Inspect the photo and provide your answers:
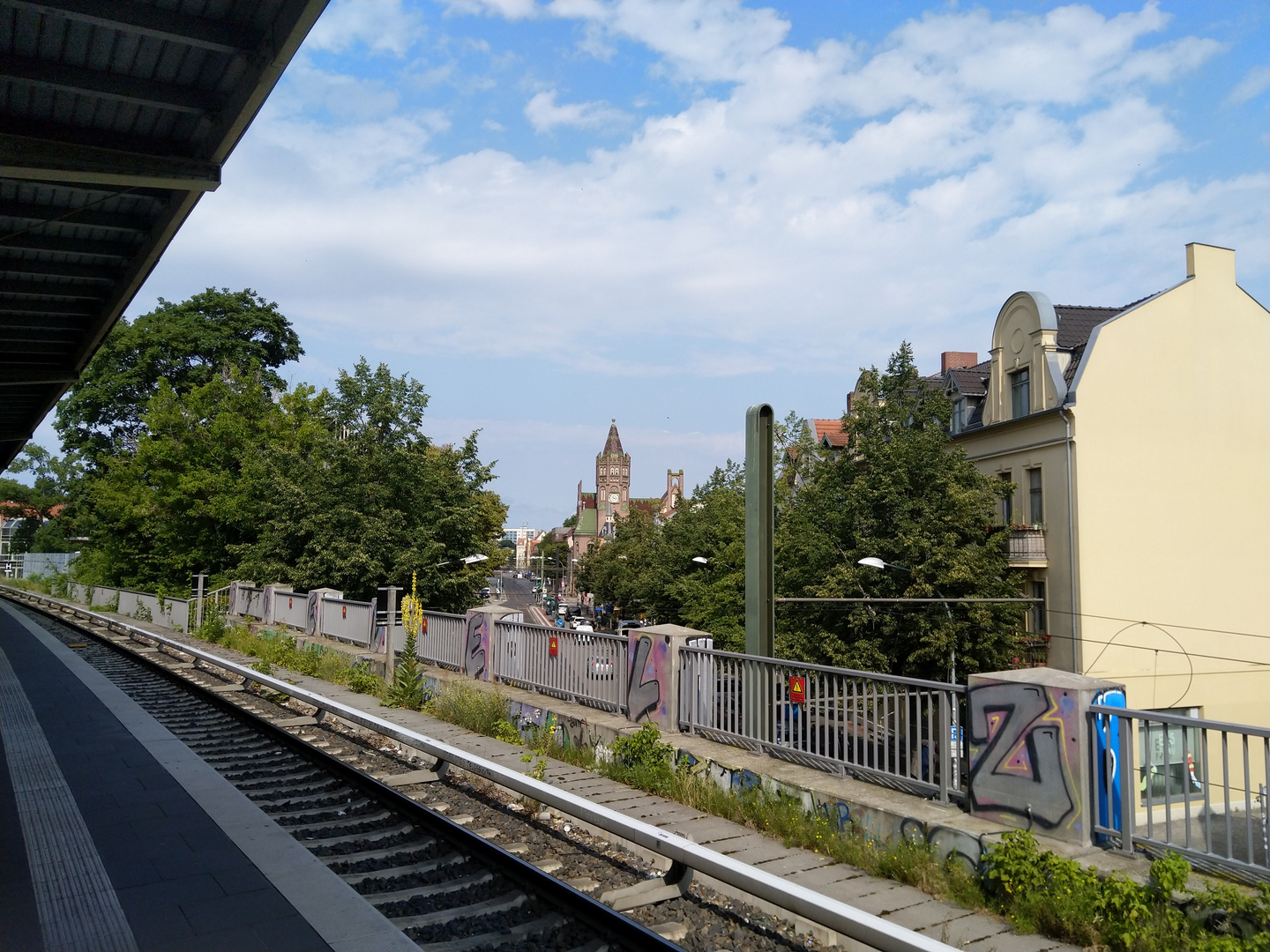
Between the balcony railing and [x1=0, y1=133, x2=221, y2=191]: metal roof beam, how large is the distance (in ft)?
92.2

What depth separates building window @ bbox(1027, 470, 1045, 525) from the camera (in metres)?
30.2

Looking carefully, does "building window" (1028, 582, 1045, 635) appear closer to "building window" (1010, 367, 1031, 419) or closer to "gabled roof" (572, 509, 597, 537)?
"building window" (1010, 367, 1031, 419)

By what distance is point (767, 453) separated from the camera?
35.7 feet

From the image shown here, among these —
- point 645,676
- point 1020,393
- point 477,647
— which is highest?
point 1020,393

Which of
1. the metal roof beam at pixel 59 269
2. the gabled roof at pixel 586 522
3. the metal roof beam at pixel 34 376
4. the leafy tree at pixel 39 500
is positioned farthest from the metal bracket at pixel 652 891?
the gabled roof at pixel 586 522

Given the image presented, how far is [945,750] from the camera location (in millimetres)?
6637

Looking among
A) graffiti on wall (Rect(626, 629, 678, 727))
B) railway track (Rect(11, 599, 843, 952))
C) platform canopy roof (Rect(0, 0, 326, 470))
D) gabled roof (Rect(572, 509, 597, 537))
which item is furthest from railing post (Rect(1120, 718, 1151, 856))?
gabled roof (Rect(572, 509, 597, 537))

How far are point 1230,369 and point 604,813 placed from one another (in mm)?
34046

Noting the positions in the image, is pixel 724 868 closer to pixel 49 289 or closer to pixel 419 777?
pixel 419 777

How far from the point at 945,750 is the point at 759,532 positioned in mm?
4358

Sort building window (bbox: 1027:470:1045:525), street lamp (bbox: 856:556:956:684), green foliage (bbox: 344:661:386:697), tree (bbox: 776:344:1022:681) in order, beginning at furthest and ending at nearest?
building window (bbox: 1027:470:1045:525), tree (bbox: 776:344:1022:681), street lamp (bbox: 856:556:956:684), green foliage (bbox: 344:661:386:697)

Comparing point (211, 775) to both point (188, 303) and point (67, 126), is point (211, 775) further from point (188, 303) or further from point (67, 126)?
point (188, 303)

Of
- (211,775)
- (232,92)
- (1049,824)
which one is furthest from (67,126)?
(1049,824)

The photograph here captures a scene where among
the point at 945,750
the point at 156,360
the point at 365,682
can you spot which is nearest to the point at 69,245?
the point at 365,682
